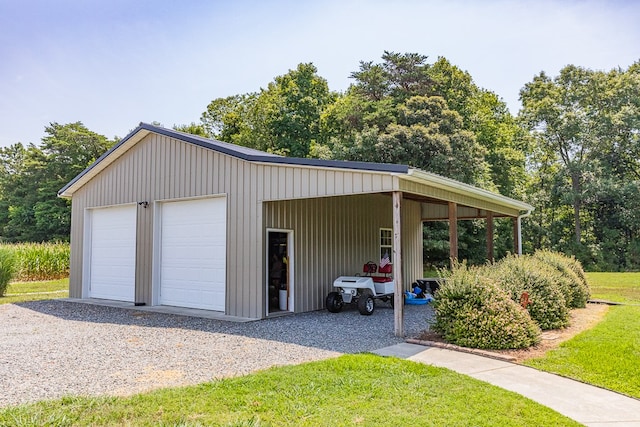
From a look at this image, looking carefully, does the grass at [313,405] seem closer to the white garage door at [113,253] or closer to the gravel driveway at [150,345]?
the gravel driveway at [150,345]

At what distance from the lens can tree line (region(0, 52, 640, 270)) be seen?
827 inches

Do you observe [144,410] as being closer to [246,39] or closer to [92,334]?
[92,334]

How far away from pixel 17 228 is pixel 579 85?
39.1m

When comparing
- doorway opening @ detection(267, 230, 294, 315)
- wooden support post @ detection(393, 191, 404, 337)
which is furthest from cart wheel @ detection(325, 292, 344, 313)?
wooden support post @ detection(393, 191, 404, 337)

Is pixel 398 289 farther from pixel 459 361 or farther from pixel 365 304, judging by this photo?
pixel 365 304

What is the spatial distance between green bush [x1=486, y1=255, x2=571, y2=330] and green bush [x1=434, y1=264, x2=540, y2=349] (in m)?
0.68

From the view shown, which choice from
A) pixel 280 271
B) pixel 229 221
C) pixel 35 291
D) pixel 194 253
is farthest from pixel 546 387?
pixel 35 291

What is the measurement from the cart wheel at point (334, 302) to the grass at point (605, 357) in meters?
4.54

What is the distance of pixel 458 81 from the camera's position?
82.4 feet

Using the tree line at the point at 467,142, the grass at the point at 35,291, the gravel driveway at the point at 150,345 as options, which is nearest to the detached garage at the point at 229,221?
the gravel driveway at the point at 150,345

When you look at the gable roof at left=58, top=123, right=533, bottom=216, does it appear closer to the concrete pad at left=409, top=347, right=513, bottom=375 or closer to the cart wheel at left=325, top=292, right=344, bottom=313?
the concrete pad at left=409, top=347, right=513, bottom=375

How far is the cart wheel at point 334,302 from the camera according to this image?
32.0 feet

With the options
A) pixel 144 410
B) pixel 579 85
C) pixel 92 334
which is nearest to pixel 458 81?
pixel 579 85

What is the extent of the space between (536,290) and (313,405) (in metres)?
5.34
